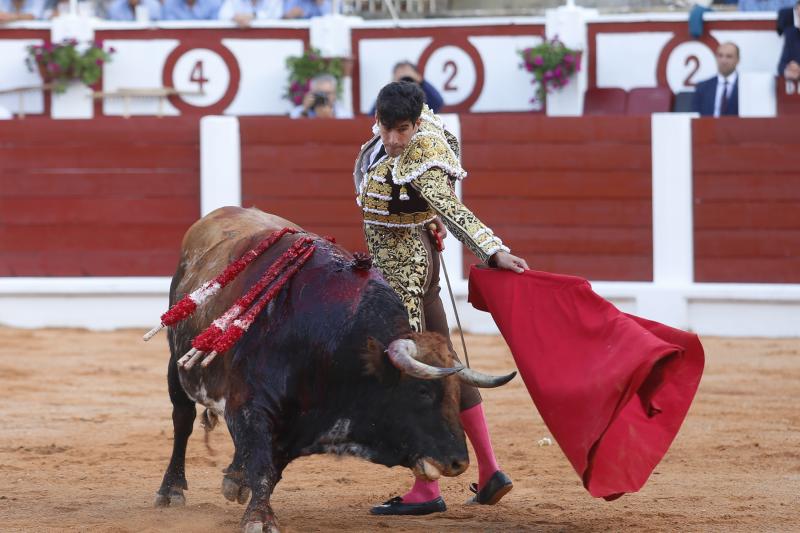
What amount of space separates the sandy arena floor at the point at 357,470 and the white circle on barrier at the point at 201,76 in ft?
12.2

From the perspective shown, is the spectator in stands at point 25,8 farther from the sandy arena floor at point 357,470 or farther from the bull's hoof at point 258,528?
the bull's hoof at point 258,528

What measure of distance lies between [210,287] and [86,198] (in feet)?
15.6

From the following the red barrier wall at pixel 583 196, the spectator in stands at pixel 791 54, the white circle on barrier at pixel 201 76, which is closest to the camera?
the red barrier wall at pixel 583 196

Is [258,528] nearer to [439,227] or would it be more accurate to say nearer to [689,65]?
[439,227]

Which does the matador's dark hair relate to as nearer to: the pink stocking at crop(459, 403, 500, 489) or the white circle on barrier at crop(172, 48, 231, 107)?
the pink stocking at crop(459, 403, 500, 489)

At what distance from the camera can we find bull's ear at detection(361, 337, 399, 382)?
340 centimetres

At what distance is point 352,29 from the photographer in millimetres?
10023

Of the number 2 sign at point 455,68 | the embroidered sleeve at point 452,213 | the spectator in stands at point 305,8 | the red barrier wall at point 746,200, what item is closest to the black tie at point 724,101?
the red barrier wall at point 746,200

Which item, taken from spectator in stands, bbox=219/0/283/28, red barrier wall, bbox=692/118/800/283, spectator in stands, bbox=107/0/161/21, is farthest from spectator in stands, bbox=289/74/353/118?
Result: red barrier wall, bbox=692/118/800/283

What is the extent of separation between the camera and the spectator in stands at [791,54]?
893 centimetres

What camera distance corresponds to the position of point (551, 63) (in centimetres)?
964

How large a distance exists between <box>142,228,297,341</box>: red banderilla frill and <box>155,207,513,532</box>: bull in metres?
0.15

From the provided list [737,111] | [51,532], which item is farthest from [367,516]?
[737,111]

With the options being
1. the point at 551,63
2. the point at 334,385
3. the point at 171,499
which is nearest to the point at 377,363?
the point at 334,385
